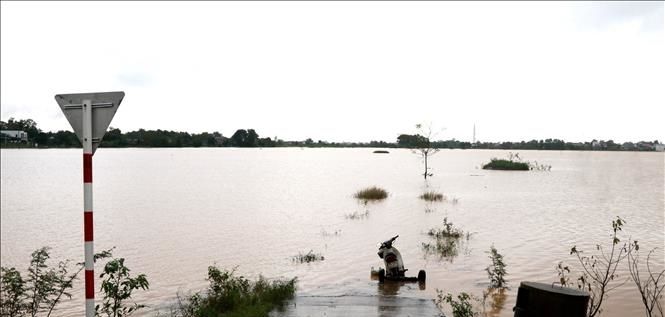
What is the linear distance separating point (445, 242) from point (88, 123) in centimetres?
1298

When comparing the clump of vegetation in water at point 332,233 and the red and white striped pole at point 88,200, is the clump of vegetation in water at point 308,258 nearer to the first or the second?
the clump of vegetation in water at point 332,233

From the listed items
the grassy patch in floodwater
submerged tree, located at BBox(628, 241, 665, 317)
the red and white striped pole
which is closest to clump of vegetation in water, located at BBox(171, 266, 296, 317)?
the red and white striped pole

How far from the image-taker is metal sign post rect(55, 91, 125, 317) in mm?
4840

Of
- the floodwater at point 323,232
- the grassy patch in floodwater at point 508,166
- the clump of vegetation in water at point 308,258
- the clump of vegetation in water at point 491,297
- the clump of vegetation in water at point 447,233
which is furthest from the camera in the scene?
the grassy patch in floodwater at point 508,166

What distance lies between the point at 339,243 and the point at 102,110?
12.4m

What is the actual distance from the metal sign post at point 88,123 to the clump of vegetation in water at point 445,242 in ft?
35.5

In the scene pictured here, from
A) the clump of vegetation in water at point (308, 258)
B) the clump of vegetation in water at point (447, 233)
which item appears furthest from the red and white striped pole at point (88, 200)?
the clump of vegetation in water at point (447, 233)

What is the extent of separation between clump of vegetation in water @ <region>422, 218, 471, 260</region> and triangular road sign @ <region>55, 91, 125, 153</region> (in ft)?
36.3

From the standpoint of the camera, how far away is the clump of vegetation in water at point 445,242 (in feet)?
48.1

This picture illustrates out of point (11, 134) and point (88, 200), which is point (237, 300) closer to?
point (88, 200)

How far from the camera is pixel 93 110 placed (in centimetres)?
490

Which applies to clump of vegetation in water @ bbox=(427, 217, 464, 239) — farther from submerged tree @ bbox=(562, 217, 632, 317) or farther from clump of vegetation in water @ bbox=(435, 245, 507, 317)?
clump of vegetation in water @ bbox=(435, 245, 507, 317)

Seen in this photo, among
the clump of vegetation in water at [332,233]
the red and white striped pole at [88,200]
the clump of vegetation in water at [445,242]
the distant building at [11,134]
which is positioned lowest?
the clump of vegetation in water at [332,233]

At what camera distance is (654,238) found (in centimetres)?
1730
